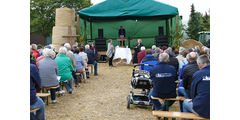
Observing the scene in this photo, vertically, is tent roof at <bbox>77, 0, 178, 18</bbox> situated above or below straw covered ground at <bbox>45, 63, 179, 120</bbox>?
above

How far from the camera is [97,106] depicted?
19.0 feet

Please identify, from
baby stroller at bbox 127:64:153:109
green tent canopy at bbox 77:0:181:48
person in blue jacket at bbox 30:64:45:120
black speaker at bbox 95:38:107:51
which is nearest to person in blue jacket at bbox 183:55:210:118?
baby stroller at bbox 127:64:153:109

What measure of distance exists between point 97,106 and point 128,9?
9000 mm

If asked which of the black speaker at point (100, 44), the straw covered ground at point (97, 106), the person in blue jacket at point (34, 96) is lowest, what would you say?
the straw covered ground at point (97, 106)

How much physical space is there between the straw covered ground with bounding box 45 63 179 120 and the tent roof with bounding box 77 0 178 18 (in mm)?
6347

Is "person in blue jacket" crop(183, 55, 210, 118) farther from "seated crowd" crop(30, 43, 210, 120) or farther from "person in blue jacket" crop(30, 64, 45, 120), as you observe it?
"person in blue jacket" crop(30, 64, 45, 120)

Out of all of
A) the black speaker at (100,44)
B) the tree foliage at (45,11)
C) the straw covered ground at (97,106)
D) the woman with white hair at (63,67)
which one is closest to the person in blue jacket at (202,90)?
the straw covered ground at (97,106)

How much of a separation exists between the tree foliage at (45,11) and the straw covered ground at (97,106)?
85.9ft

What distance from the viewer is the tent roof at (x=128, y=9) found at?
13.6 metres

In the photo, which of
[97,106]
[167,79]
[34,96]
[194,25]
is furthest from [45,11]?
[167,79]

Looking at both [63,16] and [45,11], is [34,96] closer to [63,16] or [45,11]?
[63,16]

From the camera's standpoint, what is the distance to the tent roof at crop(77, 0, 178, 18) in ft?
44.5

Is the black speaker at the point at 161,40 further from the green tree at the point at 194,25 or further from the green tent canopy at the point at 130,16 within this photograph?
the green tree at the point at 194,25
